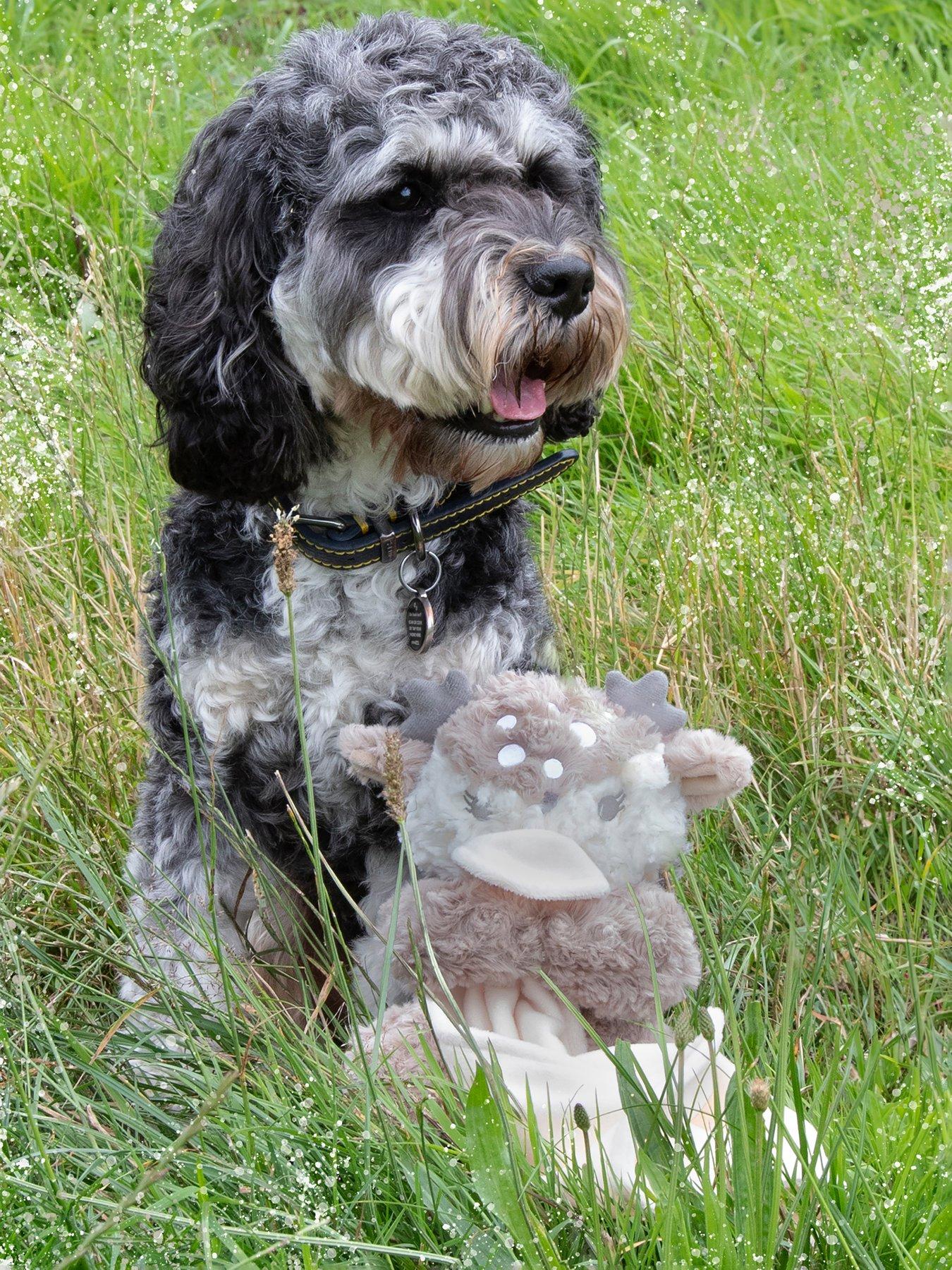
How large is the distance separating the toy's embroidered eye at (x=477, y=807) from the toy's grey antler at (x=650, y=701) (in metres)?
0.30

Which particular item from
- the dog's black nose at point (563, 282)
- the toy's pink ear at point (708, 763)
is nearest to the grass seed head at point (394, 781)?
the toy's pink ear at point (708, 763)

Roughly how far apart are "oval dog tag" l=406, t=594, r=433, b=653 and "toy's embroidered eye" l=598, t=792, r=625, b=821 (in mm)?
558

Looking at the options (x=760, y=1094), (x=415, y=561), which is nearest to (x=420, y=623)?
(x=415, y=561)

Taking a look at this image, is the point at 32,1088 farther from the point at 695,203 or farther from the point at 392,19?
the point at 695,203

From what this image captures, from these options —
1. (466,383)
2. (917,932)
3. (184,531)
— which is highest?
(466,383)

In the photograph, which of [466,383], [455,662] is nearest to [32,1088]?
[455,662]

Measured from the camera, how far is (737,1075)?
167cm

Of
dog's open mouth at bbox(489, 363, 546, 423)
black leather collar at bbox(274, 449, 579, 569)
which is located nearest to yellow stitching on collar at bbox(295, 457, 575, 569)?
black leather collar at bbox(274, 449, 579, 569)

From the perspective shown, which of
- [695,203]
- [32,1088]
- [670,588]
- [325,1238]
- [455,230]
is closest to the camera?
[325,1238]

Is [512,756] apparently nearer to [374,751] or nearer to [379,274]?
[374,751]

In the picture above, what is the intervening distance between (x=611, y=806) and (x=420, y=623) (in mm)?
586

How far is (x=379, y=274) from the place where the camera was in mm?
2453

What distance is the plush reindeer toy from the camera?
82.4 inches

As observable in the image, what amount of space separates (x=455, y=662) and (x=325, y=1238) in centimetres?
119
